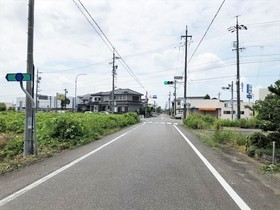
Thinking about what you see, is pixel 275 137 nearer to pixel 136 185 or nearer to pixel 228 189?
pixel 228 189

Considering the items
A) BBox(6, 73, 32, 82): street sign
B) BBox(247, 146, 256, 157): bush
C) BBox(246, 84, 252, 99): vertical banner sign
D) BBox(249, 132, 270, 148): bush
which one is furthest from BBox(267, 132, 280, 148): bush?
BBox(246, 84, 252, 99): vertical banner sign

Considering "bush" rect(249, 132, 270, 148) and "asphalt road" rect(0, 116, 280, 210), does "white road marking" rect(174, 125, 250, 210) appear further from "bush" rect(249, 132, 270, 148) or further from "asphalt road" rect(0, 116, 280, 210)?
"bush" rect(249, 132, 270, 148)

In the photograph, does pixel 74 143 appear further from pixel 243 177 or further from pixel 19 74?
pixel 243 177

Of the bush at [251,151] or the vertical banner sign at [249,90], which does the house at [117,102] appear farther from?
the bush at [251,151]

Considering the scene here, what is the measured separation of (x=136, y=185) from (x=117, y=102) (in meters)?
87.6

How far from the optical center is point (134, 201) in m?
5.68

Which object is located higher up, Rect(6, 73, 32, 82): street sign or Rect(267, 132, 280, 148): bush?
Rect(6, 73, 32, 82): street sign

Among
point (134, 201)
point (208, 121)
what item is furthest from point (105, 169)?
point (208, 121)

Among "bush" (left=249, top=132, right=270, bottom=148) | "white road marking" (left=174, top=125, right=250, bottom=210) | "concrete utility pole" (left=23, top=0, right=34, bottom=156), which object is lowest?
"white road marking" (left=174, top=125, right=250, bottom=210)

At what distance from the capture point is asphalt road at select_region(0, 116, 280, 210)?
18.3 ft

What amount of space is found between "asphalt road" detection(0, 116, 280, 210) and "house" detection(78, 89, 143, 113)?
7832cm

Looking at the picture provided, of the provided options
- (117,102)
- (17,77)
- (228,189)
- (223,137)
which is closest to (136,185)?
(228,189)

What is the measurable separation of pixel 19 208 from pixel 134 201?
1.94 meters

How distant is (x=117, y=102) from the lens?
309ft
